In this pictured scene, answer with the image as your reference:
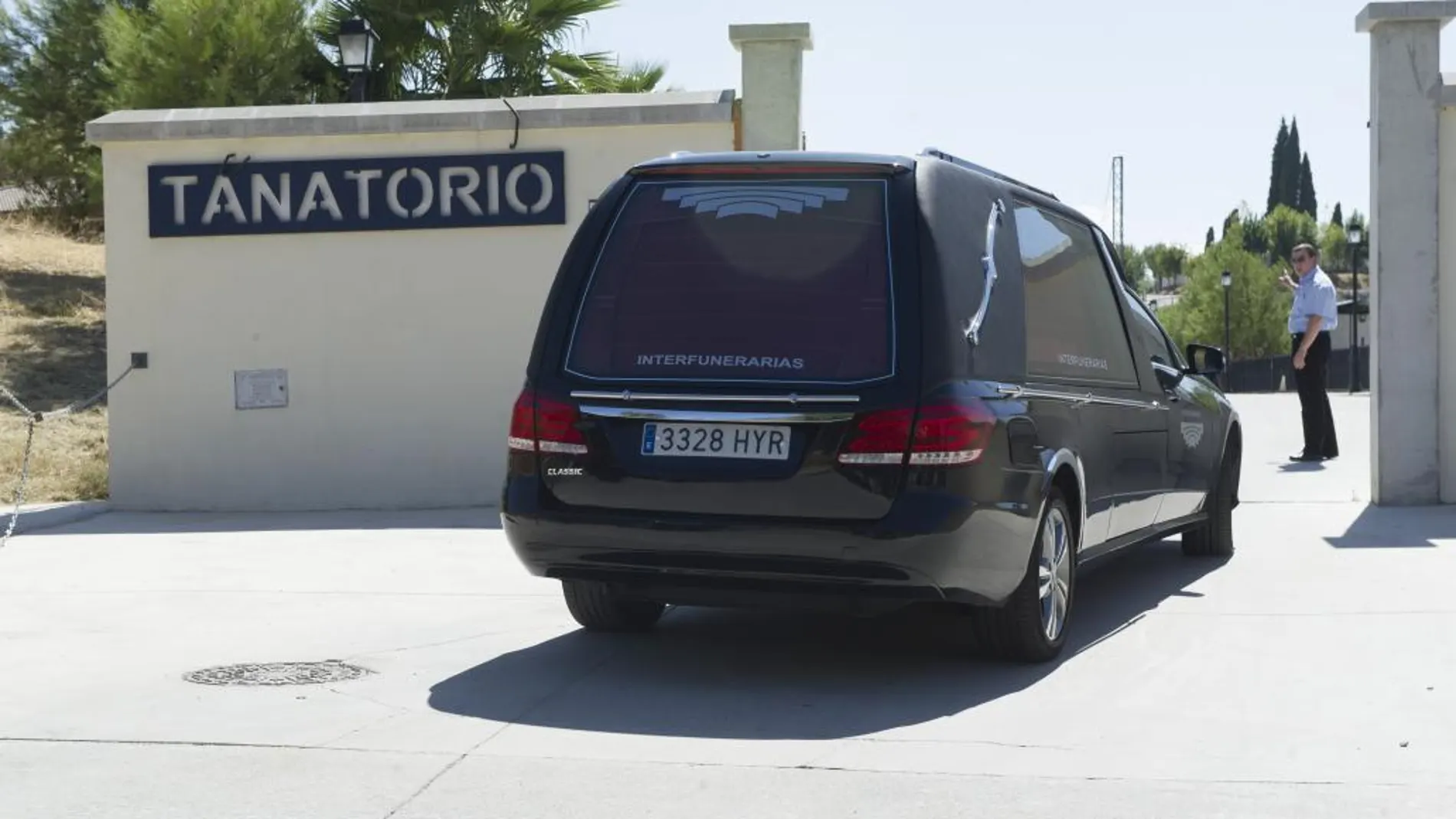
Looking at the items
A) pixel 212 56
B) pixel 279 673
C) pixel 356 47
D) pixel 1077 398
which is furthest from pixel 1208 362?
pixel 212 56

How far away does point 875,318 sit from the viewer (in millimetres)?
6477

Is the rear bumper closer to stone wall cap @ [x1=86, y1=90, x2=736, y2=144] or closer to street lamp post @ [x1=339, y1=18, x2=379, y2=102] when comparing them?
stone wall cap @ [x1=86, y1=90, x2=736, y2=144]

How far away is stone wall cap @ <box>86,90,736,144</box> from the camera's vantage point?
1332 centimetres

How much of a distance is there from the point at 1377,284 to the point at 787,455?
7.43 m

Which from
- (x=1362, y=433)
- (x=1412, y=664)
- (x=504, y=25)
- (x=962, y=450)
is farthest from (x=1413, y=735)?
(x=504, y=25)

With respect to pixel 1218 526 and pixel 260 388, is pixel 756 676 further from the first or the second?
pixel 260 388

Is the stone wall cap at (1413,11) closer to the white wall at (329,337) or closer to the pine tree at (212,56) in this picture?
the white wall at (329,337)

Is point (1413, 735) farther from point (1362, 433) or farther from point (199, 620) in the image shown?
point (1362, 433)

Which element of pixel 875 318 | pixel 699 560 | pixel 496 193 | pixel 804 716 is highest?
pixel 496 193

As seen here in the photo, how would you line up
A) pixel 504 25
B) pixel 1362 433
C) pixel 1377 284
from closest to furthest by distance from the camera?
1. pixel 1377 284
2. pixel 1362 433
3. pixel 504 25

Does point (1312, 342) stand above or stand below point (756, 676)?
above

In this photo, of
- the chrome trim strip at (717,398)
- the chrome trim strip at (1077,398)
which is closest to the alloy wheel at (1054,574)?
the chrome trim strip at (1077,398)

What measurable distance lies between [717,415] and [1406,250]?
7573mm

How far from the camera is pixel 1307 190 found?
625ft
